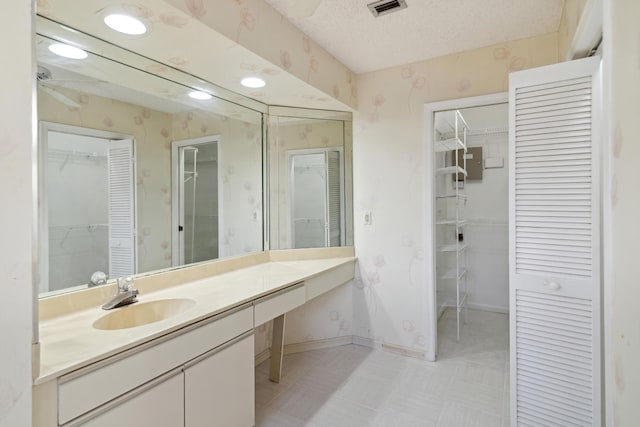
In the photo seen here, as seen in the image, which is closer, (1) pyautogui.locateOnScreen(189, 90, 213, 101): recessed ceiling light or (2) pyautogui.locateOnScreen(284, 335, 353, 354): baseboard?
(1) pyautogui.locateOnScreen(189, 90, 213, 101): recessed ceiling light

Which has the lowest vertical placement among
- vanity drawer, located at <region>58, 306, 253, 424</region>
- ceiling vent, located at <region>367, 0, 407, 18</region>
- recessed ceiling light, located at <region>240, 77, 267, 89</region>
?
vanity drawer, located at <region>58, 306, 253, 424</region>

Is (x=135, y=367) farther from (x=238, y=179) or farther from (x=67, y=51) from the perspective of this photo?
(x=238, y=179)

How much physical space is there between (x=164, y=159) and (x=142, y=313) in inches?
37.1

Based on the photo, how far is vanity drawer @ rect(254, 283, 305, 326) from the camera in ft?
5.95

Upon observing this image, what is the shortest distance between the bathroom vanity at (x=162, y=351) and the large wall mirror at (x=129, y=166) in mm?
192

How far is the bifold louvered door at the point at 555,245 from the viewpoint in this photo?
4.90ft

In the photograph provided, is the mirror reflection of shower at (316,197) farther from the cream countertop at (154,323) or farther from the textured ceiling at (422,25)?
the textured ceiling at (422,25)

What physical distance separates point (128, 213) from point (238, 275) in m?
0.80

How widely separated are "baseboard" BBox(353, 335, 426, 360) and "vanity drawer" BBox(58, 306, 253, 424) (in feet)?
5.40

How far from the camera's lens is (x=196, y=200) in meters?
2.28

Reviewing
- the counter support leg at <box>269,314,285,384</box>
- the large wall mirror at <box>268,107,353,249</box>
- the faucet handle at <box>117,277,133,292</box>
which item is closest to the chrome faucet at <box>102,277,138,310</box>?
the faucet handle at <box>117,277,133,292</box>

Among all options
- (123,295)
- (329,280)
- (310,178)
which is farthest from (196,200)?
(329,280)

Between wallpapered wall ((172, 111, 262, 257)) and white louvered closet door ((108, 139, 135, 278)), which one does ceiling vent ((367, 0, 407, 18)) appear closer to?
wallpapered wall ((172, 111, 262, 257))

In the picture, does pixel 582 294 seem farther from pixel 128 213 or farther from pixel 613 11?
pixel 128 213
